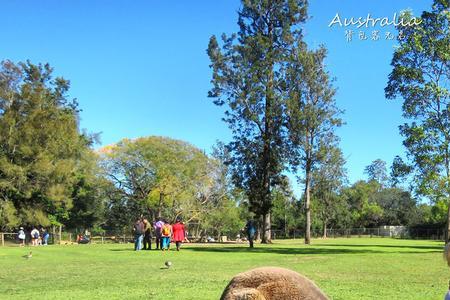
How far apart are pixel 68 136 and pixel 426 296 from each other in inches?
1755

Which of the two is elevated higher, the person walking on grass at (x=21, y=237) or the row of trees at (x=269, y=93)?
the row of trees at (x=269, y=93)

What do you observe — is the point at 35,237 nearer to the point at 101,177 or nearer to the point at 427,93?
the point at 101,177

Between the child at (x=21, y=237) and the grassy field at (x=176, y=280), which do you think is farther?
the child at (x=21, y=237)

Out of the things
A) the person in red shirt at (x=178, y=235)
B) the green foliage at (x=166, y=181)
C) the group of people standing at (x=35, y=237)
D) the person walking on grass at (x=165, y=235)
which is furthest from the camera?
the green foliage at (x=166, y=181)

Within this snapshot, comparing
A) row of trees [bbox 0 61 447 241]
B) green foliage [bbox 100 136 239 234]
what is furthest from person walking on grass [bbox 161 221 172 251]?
green foliage [bbox 100 136 239 234]

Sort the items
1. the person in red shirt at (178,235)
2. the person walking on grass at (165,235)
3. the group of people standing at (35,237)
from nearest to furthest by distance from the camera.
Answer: the person in red shirt at (178,235) → the person walking on grass at (165,235) → the group of people standing at (35,237)

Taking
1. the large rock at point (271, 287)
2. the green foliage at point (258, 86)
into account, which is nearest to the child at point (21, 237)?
the green foliage at point (258, 86)

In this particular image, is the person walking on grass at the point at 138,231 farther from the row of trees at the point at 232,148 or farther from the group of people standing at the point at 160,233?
the row of trees at the point at 232,148

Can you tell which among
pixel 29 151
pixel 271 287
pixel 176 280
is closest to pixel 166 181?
pixel 29 151

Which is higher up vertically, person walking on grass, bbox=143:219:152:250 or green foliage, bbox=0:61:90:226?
green foliage, bbox=0:61:90:226

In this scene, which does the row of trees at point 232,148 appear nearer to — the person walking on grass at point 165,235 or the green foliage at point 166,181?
the green foliage at point 166,181

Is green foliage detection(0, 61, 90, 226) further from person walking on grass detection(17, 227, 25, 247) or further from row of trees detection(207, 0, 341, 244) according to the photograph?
row of trees detection(207, 0, 341, 244)

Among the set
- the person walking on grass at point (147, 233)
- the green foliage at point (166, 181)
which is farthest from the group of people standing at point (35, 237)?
the person walking on grass at point (147, 233)

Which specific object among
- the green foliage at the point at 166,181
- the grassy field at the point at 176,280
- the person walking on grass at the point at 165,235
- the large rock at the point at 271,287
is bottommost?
the grassy field at the point at 176,280
